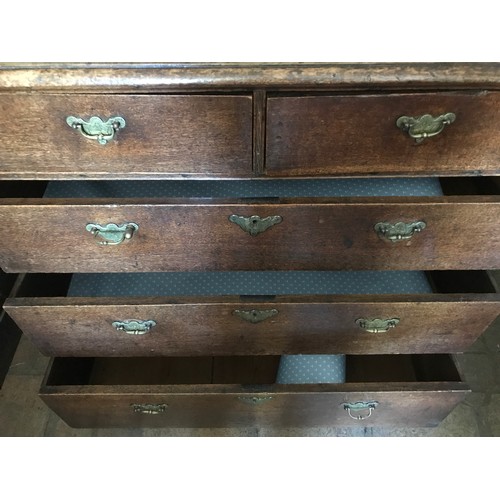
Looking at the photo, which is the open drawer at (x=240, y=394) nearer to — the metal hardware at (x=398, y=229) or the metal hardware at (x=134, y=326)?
the metal hardware at (x=134, y=326)

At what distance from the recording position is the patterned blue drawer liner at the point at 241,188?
0.81 meters

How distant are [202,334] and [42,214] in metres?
0.34

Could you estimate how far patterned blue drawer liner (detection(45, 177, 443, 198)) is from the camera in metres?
0.81

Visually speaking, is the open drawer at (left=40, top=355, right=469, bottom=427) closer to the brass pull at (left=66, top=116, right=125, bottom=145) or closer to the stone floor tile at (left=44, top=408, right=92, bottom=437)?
Result: the stone floor tile at (left=44, top=408, right=92, bottom=437)

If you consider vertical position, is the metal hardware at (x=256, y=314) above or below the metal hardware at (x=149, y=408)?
above

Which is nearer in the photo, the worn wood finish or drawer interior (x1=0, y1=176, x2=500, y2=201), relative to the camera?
the worn wood finish

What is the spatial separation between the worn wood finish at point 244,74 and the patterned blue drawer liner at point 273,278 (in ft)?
0.92

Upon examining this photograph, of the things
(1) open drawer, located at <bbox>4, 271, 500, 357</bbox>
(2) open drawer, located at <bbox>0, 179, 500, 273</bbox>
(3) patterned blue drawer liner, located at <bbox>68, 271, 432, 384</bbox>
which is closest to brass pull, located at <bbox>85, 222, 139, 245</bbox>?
(2) open drawer, located at <bbox>0, 179, 500, 273</bbox>

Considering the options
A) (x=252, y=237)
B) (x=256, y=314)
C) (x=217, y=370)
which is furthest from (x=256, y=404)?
(x=252, y=237)

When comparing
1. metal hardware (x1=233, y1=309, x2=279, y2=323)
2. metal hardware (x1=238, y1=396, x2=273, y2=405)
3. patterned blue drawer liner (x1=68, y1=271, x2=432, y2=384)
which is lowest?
metal hardware (x1=238, y1=396, x2=273, y2=405)

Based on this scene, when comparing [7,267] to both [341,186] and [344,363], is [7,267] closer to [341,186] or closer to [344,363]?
[341,186]

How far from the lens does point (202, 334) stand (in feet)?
2.86

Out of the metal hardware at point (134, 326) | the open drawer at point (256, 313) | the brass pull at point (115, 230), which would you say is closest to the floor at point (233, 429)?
the open drawer at point (256, 313)

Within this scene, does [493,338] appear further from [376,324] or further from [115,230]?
[115,230]
